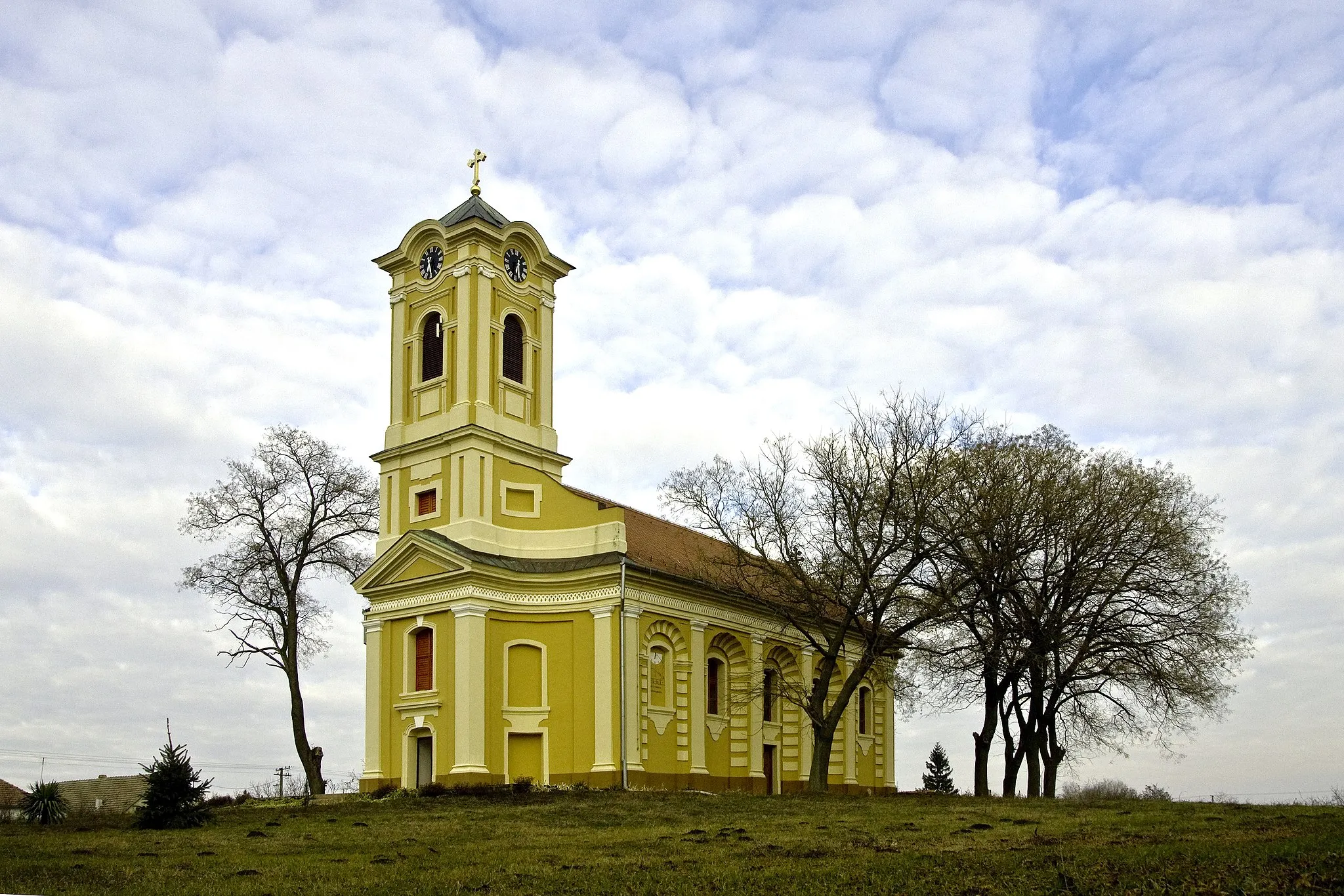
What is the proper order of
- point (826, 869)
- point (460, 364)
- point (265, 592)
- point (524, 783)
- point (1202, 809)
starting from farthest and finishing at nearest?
point (265, 592) < point (460, 364) < point (524, 783) < point (1202, 809) < point (826, 869)

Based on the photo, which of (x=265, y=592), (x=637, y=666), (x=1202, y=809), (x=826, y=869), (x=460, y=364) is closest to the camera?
(x=826, y=869)

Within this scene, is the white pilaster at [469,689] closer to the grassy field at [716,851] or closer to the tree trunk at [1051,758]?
the grassy field at [716,851]

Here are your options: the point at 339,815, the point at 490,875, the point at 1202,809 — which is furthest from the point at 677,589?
the point at 490,875

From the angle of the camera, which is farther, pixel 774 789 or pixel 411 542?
pixel 774 789

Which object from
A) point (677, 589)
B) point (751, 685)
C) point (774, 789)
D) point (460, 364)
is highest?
point (460, 364)

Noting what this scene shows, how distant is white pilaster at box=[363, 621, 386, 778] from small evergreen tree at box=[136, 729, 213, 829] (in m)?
13.0

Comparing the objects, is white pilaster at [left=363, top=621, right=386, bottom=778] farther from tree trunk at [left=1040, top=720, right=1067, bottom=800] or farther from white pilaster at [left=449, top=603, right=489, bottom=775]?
tree trunk at [left=1040, top=720, right=1067, bottom=800]

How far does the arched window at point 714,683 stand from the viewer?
Answer: 143 ft

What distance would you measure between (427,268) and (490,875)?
29.6 meters

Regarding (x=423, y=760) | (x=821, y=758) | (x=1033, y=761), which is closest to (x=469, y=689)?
(x=423, y=760)

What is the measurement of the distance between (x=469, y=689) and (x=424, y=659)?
2763mm

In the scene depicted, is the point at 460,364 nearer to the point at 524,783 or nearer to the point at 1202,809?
the point at 524,783

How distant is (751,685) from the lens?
143 ft

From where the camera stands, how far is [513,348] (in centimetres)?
4384
